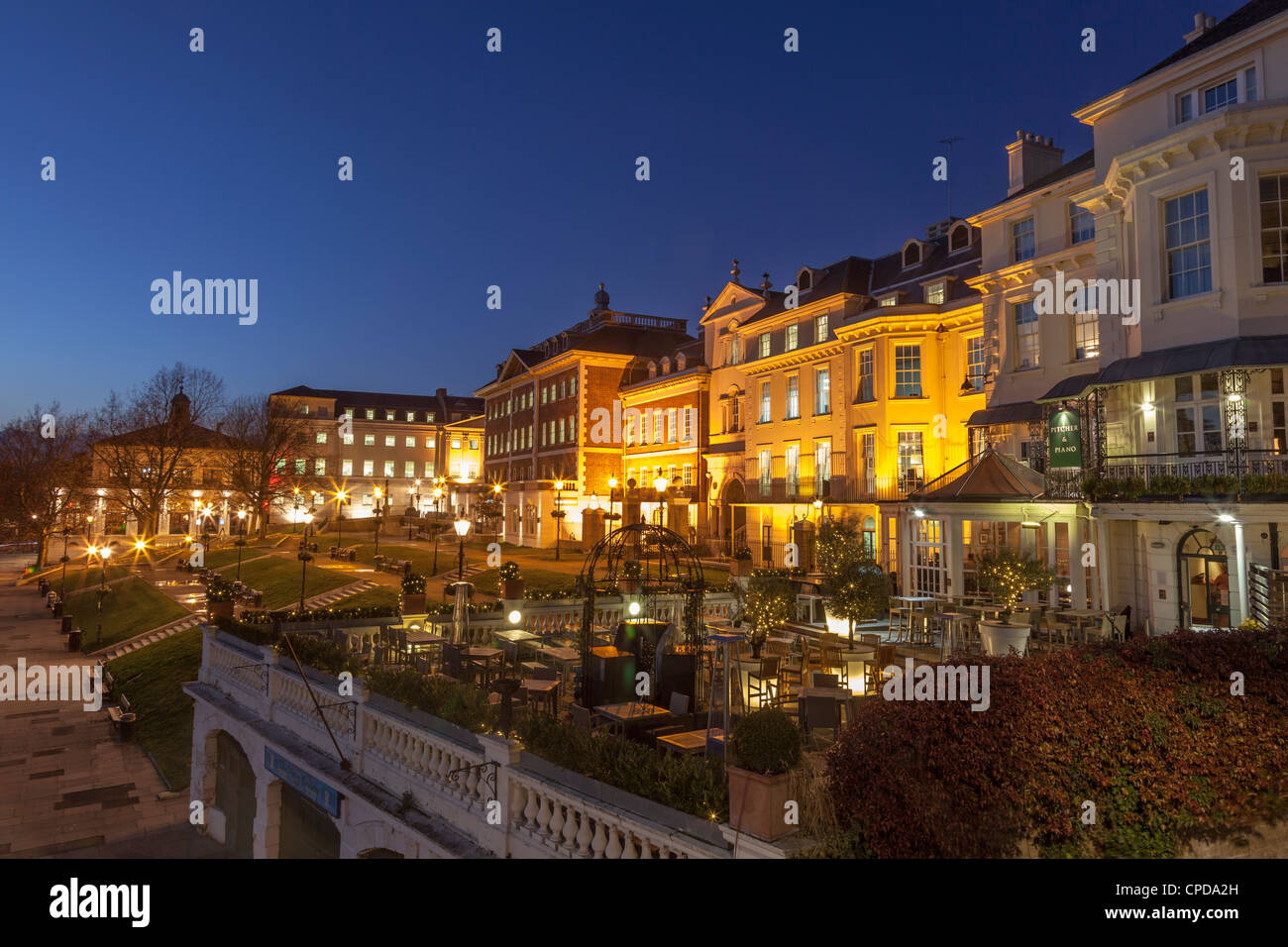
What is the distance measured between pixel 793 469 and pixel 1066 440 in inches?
649

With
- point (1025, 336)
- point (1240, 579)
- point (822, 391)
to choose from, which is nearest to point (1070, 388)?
→ point (1025, 336)

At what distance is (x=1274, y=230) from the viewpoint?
16.3m

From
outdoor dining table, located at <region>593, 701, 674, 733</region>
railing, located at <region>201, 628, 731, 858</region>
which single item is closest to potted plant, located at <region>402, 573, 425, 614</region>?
railing, located at <region>201, 628, 731, 858</region>

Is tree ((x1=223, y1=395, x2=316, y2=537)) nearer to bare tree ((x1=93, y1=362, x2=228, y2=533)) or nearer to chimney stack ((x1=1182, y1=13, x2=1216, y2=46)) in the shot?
bare tree ((x1=93, y1=362, x2=228, y2=533))

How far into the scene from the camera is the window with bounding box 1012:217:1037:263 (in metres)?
24.8

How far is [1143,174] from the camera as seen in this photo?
60.0 ft

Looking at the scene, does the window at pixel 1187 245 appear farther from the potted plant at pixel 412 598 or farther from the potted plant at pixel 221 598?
the potted plant at pixel 221 598

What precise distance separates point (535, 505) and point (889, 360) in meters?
30.5

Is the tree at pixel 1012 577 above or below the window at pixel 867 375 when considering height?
below

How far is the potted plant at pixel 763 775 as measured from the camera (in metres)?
5.81

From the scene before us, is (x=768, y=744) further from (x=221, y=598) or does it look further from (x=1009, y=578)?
(x=221, y=598)

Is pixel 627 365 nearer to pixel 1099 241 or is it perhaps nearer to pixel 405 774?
pixel 1099 241

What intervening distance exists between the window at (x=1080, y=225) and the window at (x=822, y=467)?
42.1ft

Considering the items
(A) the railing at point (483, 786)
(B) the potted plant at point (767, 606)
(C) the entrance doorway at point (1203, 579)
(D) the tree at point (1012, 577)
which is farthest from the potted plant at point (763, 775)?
(C) the entrance doorway at point (1203, 579)
